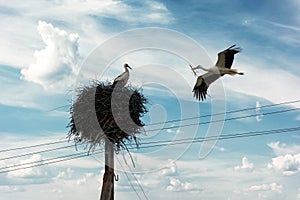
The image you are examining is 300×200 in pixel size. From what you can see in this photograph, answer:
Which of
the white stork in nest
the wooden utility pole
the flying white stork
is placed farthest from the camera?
the flying white stork

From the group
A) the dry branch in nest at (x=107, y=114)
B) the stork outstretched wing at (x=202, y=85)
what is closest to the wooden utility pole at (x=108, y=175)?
the dry branch in nest at (x=107, y=114)

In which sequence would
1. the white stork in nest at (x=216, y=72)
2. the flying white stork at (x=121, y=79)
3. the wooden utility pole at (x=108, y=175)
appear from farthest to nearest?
the flying white stork at (x=121, y=79) < the wooden utility pole at (x=108, y=175) < the white stork in nest at (x=216, y=72)

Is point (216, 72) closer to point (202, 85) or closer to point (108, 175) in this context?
point (202, 85)

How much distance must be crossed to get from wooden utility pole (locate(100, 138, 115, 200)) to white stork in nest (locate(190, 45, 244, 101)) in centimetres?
310

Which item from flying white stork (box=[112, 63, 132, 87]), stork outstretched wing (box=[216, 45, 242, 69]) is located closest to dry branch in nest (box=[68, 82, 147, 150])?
flying white stork (box=[112, 63, 132, 87])

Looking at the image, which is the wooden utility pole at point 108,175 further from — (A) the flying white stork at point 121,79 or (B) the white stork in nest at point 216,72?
(B) the white stork in nest at point 216,72

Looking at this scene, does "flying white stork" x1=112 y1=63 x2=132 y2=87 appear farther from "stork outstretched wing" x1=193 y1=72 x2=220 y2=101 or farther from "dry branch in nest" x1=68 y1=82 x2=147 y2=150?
"stork outstretched wing" x1=193 y1=72 x2=220 y2=101

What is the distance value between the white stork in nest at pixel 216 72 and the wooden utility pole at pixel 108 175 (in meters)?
3.10

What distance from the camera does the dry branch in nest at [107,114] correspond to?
16469 mm

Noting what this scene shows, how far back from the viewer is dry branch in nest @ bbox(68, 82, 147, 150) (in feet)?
54.0

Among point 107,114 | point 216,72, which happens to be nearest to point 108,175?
point 107,114

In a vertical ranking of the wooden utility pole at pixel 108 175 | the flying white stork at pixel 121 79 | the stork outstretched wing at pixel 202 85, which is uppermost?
the flying white stork at pixel 121 79

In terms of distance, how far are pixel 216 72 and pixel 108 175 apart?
424 centimetres

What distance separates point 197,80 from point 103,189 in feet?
13.1
